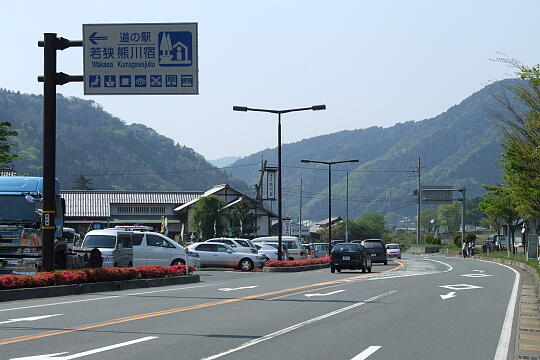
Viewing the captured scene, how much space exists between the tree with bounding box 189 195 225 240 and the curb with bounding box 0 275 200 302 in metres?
53.1

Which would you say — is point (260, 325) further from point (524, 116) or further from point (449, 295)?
point (524, 116)

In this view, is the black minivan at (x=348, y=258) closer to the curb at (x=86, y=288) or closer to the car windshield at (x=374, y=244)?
the curb at (x=86, y=288)

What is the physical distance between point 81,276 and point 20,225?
269 centimetres

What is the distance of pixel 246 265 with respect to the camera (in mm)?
40219

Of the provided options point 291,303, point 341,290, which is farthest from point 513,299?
point 291,303

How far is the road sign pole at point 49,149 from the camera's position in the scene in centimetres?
2216

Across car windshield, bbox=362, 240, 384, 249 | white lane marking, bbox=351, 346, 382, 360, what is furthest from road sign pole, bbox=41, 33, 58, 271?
car windshield, bbox=362, 240, 384, 249

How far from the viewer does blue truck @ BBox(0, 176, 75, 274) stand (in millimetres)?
23781

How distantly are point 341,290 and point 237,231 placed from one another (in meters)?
58.9

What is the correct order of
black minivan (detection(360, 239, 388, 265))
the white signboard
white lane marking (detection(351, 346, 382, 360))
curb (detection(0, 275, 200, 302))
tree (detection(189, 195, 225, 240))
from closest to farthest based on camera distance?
white lane marking (detection(351, 346, 382, 360)) → curb (detection(0, 275, 200, 302)) → the white signboard → black minivan (detection(360, 239, 388, 265)) → tree (detection(189, 195, 225, 240))

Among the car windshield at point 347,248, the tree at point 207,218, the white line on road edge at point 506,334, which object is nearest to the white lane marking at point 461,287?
the white line on road edge at point 506,334

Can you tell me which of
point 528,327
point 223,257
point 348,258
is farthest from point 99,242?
point 528,327

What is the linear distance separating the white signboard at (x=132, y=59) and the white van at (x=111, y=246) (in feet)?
23.8

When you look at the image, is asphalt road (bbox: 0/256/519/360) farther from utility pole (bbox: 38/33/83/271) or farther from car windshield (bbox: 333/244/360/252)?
car windshield (bbox: 333/244/360/252)
